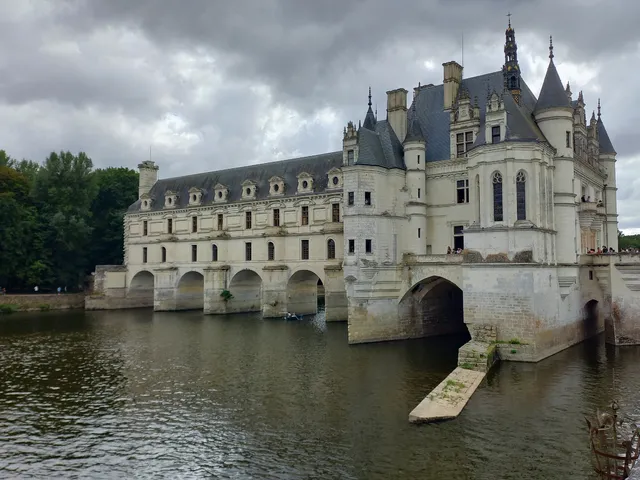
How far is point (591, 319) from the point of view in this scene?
107ft

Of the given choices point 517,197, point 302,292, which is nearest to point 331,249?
point 302,292

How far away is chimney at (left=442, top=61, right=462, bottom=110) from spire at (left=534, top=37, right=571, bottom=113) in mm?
5819

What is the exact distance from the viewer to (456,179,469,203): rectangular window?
3111 cm

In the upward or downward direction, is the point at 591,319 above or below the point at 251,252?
below

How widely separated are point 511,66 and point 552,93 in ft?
12.6

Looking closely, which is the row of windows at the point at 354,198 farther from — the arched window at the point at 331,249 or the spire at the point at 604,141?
the spire at the point at 604,141

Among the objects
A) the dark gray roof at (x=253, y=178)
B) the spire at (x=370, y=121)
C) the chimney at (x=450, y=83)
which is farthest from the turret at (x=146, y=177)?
the chimney at (x=450, y=83)

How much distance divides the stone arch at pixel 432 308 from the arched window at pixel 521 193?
6090 millimetres

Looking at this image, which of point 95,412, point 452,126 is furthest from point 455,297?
point 95,412

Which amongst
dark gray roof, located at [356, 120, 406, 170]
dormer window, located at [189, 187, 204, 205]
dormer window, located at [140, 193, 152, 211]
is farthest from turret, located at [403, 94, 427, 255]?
dormer window, located at [140, 193, 152, 211]

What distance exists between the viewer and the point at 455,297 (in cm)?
3516

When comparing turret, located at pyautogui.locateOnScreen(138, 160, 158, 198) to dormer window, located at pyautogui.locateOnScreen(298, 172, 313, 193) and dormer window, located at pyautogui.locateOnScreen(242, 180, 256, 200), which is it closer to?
dormer window, located at pyautogui.locateOnScreen(242, 180, 256, 200)

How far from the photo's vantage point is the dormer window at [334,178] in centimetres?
4119

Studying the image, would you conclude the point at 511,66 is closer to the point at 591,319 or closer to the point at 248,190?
the point at 591,319
